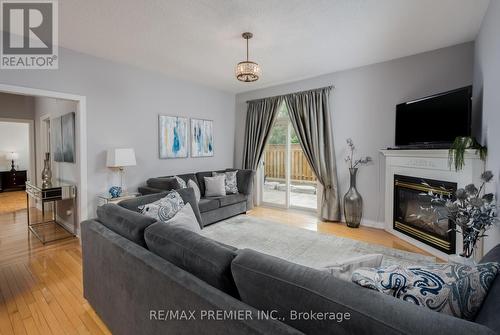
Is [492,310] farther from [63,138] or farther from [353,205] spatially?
[63,138]

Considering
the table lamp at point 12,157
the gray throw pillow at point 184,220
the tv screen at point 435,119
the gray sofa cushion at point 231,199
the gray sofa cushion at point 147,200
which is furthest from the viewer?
the table lamp at point 12,157

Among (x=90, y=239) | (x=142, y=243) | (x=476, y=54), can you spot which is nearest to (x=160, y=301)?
(x=142, y=243)

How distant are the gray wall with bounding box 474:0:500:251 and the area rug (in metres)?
0.94

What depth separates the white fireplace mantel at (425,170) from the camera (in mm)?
2600

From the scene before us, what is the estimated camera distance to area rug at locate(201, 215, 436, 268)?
2.95 meters

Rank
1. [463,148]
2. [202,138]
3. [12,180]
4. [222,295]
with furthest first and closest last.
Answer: [12,180], [202,138], [463,148], [222,295]

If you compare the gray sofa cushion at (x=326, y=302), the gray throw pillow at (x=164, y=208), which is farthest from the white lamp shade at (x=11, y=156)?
the gray sofa cushion at (x=326, y=302)

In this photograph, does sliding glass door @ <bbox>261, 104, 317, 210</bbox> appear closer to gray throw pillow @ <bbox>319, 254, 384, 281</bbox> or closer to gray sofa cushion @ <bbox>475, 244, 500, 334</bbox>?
gray throw pillow @ <bbox>319, 254, 384, 281</bbox>

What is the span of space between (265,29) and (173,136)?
2.69m

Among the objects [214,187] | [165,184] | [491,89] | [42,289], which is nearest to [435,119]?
[491,89]

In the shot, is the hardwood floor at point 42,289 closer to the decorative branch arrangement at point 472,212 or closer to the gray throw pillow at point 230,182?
the gray throw pillow at point 230,182

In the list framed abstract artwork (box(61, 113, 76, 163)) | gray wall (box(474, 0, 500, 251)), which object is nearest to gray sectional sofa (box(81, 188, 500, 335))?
gray wall (box(474, 0, 500, 251))

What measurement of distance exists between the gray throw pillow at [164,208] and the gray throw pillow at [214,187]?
212 cm

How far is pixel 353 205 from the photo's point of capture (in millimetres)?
4113
